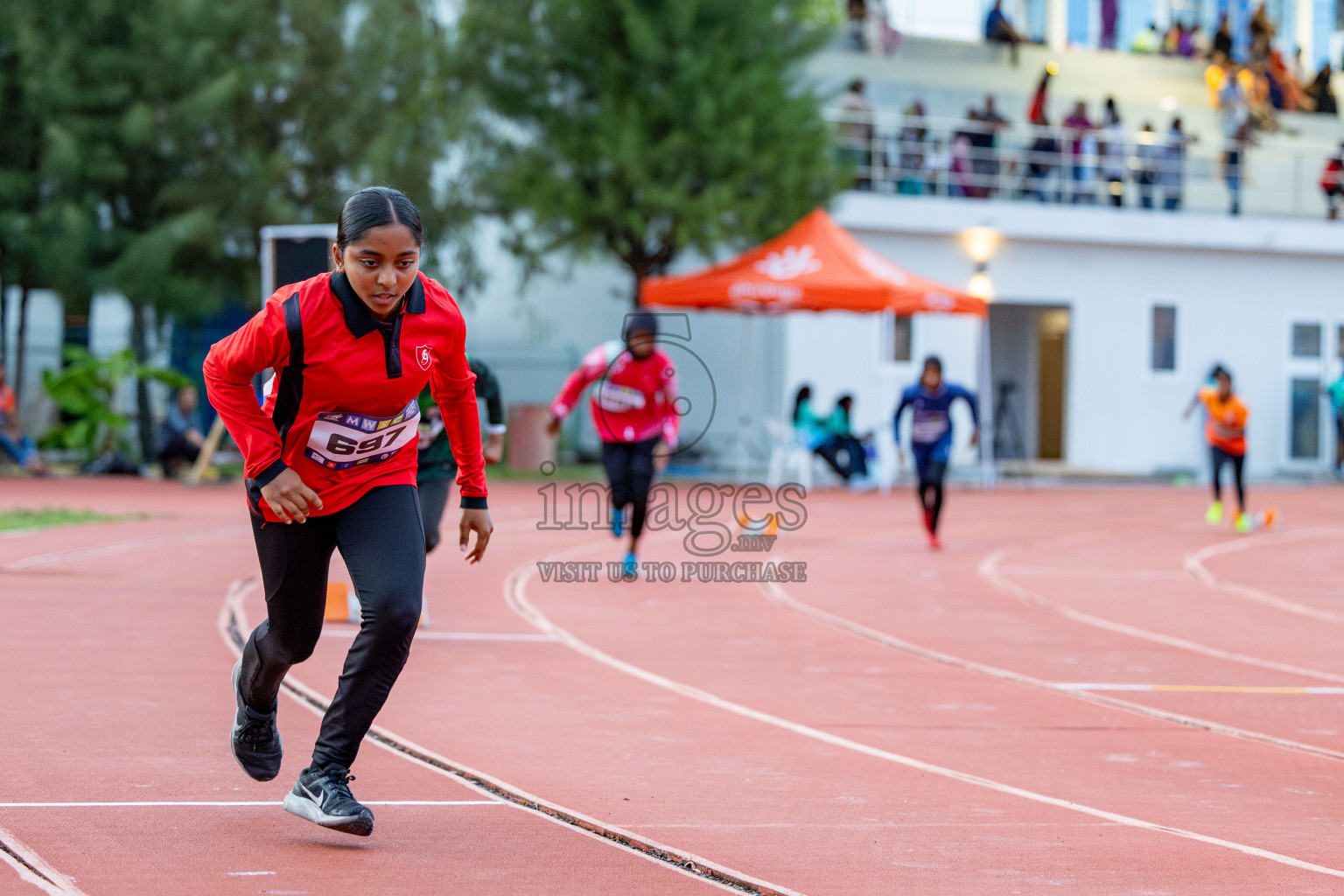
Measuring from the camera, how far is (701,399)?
3044cm

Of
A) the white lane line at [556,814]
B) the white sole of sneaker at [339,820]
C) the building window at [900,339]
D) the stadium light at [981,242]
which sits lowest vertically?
the white lane line at [556,814]

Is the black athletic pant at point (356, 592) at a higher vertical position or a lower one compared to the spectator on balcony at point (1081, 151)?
lower

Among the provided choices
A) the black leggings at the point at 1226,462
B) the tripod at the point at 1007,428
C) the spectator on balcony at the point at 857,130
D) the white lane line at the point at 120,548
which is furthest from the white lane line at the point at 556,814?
the tripod at the point at 1007,428

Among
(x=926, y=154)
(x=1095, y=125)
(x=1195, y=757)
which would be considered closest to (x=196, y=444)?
(x=926, y=154)

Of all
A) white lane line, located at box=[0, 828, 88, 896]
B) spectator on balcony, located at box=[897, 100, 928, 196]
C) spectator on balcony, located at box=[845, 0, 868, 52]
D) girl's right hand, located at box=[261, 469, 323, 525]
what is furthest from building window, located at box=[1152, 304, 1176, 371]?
white lane line, located at box=[0, 828, 88, 896]

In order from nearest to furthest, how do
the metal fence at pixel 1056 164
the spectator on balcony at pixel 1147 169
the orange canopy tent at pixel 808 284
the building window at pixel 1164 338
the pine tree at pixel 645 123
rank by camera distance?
the orange canopy tent at pixel 808 284, the pine tree at pixel 645 123, the metal fence at pixel 1056 164, the spectator on balcony at pixel 1147 169, the building window at pixel 1164 338

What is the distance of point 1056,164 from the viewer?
30.1 m

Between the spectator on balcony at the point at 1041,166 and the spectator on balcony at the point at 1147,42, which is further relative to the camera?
the spectator on balcony at the point at 1147,42

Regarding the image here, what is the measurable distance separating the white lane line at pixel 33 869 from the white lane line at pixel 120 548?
805 cm

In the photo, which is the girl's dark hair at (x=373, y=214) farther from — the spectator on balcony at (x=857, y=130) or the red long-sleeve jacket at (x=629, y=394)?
the spectator on balcony at (x=857, y=130)

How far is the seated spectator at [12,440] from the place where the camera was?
24047 mm

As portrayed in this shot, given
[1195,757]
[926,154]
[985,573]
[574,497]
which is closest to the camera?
[1195,757]

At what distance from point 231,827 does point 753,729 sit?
2574mm

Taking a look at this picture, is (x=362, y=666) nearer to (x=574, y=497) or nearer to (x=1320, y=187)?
(x=574, y=497)
